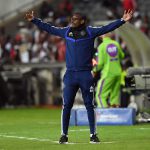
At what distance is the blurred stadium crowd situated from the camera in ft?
96.6

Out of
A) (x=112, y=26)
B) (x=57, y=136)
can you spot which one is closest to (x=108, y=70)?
(x=57, y=136)

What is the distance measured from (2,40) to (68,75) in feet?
59.9

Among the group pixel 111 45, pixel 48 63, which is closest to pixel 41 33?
pixel 48 63

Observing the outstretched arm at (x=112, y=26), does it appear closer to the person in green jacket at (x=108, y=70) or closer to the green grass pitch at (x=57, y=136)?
the green grass pitch at (x=57, y=136)

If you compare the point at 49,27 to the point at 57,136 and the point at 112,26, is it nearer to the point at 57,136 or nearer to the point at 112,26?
the point at 112,26

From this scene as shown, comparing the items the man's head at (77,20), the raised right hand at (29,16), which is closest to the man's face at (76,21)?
the man's head at (77,20)

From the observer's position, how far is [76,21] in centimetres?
1359

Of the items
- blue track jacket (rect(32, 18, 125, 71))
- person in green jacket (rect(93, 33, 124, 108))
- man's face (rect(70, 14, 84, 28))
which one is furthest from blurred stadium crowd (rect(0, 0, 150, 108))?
man's face (rect(70, 14, 84, 28))

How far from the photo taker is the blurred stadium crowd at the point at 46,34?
2945 cm

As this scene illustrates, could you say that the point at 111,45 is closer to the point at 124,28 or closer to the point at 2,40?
the point at 124,28

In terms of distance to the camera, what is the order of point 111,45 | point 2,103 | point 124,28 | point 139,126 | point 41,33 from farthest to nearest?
1. point 41,33
2. point 2,103
3. point 124,28
4. point 111,45
5. point 139,126

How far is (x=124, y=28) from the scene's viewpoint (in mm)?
22094

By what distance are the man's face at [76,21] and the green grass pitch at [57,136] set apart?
6.70 ft

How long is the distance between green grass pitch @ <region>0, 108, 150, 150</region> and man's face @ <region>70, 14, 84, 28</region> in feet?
6.70
